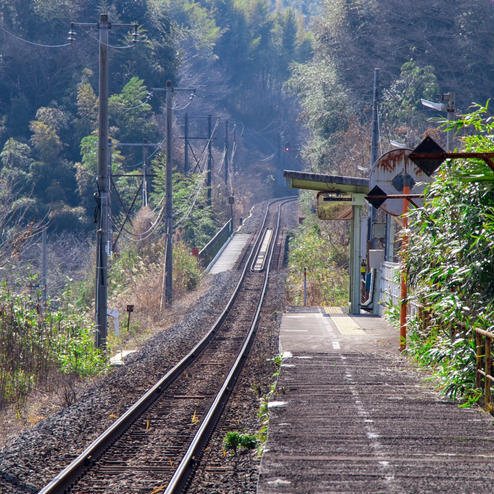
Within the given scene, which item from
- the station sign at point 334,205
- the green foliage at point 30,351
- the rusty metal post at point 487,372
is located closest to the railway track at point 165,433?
the green foliage at point 30,351

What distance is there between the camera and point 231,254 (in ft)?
141

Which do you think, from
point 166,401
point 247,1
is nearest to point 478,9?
point 166,401

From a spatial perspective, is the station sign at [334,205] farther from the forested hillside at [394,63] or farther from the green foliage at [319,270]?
the forested hillside at [394,63]

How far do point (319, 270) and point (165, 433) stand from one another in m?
20.9

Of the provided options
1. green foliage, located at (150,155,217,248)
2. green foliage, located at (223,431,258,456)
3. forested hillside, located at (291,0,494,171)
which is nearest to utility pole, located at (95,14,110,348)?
green foliage, located at (223,431,258,456)

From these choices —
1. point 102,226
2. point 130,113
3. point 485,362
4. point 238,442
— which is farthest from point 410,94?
point 485,362

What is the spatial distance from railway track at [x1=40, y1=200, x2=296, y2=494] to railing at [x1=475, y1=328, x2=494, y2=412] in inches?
133

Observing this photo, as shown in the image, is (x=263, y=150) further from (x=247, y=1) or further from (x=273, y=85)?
(x=247, y=1)

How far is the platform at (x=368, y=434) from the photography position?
18.0ft

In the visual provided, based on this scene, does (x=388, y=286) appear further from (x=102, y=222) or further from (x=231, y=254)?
(x=231, y=254)

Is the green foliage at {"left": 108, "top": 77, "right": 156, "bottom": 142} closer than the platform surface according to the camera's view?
No

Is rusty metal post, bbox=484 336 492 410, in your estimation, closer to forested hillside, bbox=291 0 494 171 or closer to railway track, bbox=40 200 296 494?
railway track, bbox=40 200 296 494

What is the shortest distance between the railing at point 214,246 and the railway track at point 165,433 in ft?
67.1

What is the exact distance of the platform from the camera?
5477 millimetres
